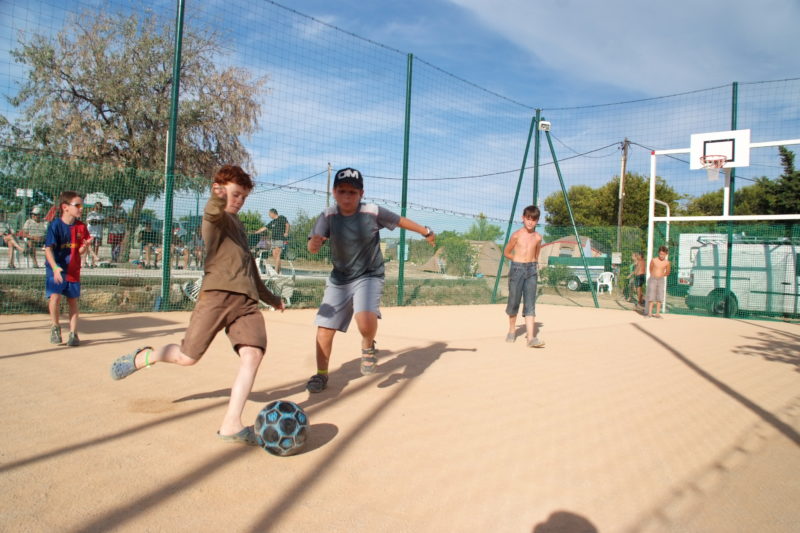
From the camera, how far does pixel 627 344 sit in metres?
7.42

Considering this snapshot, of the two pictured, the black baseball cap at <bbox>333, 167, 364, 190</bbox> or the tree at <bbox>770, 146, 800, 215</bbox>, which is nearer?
the black baseball cap at <bbox>333, 167, 364, 190</bbox>

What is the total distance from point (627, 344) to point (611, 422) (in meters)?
4.10

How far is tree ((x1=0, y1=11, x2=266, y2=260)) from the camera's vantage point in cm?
1925

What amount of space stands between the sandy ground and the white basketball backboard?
8.35 m

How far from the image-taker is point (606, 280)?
17.2m

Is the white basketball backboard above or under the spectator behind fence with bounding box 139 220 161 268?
above

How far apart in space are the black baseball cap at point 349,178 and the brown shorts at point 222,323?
1386 mm

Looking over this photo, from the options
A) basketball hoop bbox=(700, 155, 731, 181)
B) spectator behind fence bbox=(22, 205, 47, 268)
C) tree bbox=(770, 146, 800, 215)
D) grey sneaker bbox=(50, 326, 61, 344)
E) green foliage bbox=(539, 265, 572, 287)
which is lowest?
grey sneaker bbox=(50, 326, 61, 344)

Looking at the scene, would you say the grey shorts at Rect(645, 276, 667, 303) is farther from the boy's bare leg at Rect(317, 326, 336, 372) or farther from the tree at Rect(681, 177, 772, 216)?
the tree at Rect(681, 177, 772, 216)

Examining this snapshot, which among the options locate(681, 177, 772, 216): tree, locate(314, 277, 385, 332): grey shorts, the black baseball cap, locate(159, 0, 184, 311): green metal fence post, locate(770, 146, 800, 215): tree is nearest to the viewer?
the black baseball cap

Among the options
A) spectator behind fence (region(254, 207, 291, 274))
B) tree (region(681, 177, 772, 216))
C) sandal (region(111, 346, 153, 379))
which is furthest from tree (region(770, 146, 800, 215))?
sandal (region(111, 346, 153, 379))

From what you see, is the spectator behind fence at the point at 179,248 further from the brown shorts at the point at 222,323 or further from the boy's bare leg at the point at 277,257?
the brown shorts at the point at 222,323

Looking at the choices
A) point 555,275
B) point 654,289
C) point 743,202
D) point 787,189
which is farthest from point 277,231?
point 743,202

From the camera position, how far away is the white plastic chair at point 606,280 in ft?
55.3
